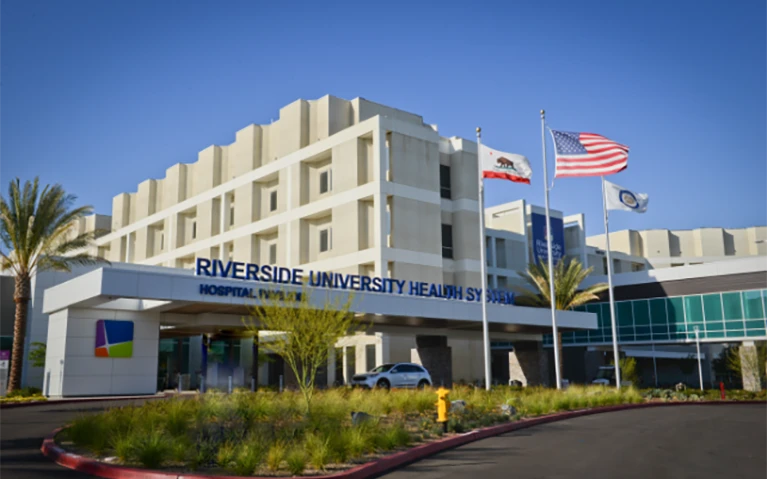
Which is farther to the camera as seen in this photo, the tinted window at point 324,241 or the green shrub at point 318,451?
the tinted window at point 324,241

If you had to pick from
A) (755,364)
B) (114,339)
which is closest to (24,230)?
(114,339)

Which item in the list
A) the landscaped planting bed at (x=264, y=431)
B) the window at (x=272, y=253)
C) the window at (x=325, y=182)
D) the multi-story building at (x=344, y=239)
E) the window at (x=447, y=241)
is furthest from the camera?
the window at (x=272, y=253)

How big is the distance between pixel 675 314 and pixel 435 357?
76.2ft

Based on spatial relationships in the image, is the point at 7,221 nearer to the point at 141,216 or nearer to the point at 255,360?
the point at 255,360

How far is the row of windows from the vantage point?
168ft

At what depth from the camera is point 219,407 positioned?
52.2ft

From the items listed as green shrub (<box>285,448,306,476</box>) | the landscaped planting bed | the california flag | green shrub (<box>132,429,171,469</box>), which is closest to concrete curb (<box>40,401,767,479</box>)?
green shrub (<box>132,429,171,469</box>)

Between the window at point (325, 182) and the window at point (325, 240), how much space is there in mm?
3101

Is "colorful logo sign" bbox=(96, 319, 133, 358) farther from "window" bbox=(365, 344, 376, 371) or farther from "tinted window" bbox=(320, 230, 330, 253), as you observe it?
"tinted window" bbox=(320, 230, 330, 253)

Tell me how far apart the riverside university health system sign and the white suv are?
4.29 m

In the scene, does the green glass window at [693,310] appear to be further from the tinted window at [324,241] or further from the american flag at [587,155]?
the american flag at [587,155]

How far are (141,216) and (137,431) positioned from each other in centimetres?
6503

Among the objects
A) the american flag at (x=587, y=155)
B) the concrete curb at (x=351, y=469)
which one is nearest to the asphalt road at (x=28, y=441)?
the concrete curb at (x=351, y=469)

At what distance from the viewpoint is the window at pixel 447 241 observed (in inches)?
2048
